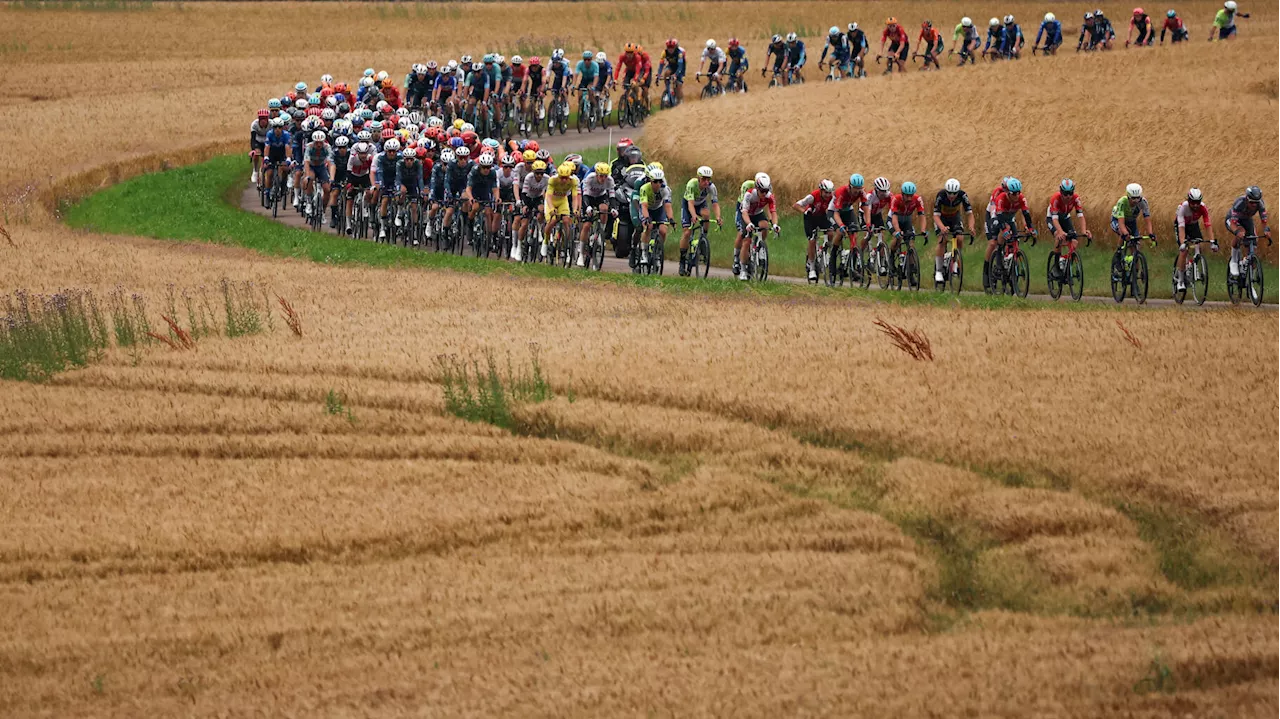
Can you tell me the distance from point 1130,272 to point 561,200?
406 inches

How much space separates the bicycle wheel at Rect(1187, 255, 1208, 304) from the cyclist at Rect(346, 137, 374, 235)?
54.8 ft

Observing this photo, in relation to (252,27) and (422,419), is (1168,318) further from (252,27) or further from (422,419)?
(252,27)

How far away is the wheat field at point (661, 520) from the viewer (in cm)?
1203

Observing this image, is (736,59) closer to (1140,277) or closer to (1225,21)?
(1225,21)

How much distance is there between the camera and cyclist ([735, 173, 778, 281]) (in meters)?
31.1

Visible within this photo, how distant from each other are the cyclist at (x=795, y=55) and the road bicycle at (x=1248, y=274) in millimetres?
32868

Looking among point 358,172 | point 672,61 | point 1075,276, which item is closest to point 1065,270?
point 1075,276

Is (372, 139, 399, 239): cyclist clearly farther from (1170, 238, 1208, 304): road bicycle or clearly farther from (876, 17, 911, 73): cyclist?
(876, 17, 911, 73): cyclist

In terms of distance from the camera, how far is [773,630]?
42.2 ft

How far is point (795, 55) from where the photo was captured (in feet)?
205

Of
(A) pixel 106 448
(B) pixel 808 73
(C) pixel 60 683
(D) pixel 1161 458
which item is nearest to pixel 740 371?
(D) pixel 1161 458

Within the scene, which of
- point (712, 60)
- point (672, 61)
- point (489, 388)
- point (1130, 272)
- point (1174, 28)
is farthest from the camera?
point (1174, 28)

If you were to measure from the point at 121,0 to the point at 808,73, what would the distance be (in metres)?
48.1

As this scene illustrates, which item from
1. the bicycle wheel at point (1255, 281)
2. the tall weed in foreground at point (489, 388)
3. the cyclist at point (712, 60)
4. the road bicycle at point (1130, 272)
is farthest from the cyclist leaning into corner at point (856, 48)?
the tall weed in foreground at point (489, 388)
